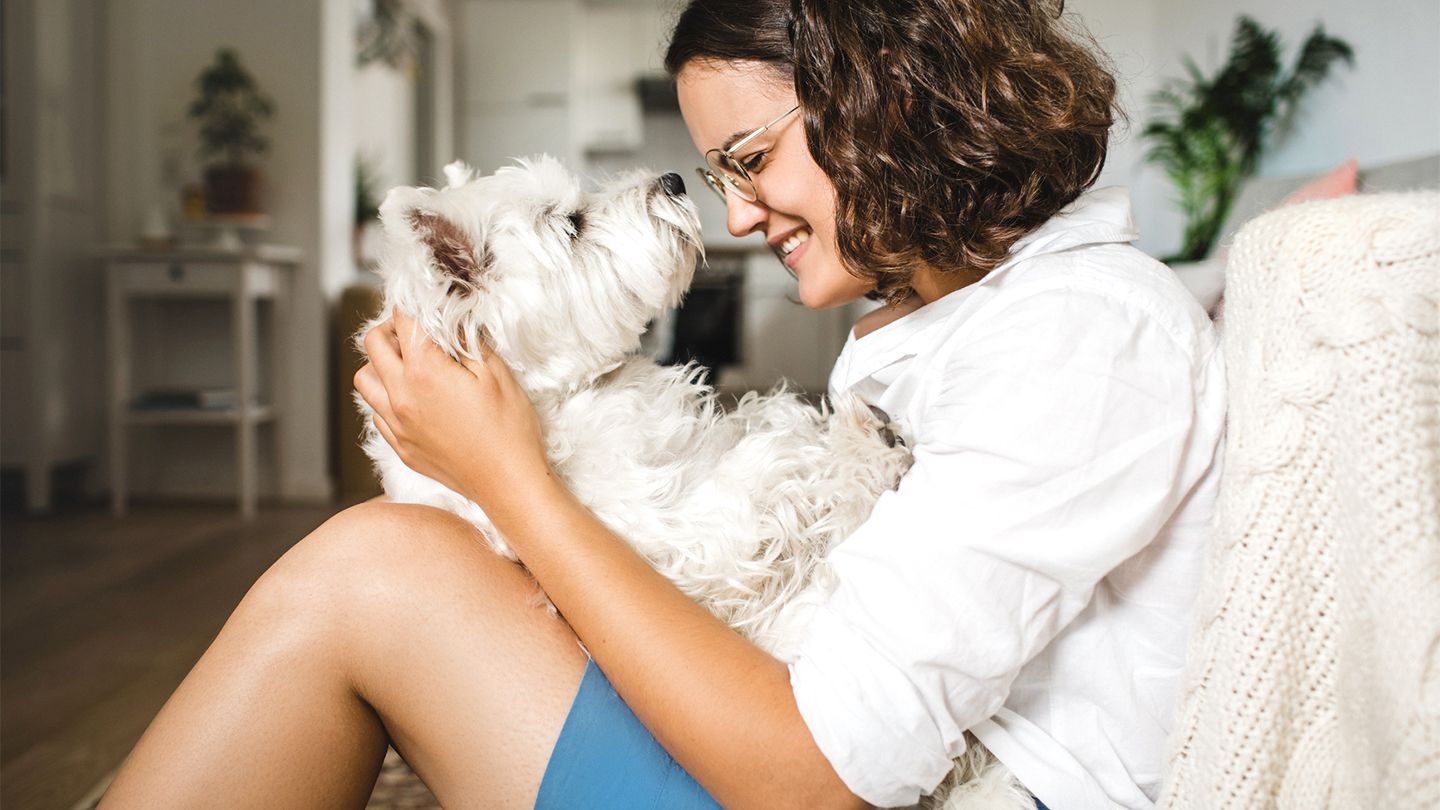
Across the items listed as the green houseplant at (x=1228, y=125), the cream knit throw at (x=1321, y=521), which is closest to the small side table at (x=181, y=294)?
the cream knit throw at (x=1321, y=521)

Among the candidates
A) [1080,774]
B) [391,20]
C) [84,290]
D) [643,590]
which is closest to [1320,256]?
[1080,774]

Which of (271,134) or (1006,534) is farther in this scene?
(271,134)

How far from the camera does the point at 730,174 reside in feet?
3.57

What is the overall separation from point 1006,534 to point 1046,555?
0.03 m

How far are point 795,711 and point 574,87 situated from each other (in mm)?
7168

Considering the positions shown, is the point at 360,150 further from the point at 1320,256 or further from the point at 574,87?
the point at 1320,256

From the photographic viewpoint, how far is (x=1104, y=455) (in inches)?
26.4

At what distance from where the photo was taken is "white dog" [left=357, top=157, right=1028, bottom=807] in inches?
40.4

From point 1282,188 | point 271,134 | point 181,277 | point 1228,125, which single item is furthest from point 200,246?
point 1228,125

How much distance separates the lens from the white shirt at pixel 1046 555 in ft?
2.21

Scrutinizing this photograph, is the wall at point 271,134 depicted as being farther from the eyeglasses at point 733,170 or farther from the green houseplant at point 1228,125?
the green houseplant at point 1228,125

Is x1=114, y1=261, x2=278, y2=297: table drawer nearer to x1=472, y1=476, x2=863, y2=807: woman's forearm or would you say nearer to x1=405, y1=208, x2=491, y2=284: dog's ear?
x1=405, y1=208, x2=491, y2=284: dog's ear

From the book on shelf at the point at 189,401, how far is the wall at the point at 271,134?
34 cm

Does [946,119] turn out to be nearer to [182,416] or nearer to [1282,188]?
[1282,188]
